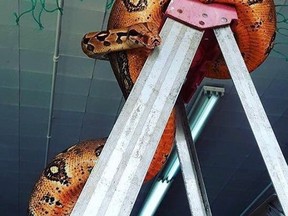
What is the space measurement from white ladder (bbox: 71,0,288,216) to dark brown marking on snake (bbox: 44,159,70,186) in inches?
43.2

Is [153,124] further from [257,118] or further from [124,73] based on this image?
[124,73]

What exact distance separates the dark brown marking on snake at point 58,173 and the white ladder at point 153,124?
1.10 m

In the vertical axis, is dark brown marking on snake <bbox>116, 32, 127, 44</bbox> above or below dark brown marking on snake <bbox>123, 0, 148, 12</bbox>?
below

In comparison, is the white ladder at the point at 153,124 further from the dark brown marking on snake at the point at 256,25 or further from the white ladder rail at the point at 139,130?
the dark brown marking on snake at the point at 256,25

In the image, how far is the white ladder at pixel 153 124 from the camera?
132 cm

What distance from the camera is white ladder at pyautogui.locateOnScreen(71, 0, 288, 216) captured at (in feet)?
4.33

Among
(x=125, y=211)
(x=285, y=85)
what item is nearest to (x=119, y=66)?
(x=125, y=211)

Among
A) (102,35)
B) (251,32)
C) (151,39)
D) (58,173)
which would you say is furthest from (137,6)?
(58,173)

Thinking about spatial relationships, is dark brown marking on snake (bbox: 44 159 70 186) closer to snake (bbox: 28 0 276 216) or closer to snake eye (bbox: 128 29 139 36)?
snake (bbox: 28 0 276 216)

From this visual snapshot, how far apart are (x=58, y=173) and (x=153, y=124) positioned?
3.89 ft

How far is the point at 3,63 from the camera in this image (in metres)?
4.20

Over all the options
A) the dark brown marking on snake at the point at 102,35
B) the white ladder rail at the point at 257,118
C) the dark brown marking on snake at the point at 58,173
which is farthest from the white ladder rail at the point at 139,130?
the dark brown marking on snake at the point at 58,173

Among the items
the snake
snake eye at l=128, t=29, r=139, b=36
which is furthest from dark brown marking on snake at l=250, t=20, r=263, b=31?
snake eye at l=128, t=29, r=139, b=36

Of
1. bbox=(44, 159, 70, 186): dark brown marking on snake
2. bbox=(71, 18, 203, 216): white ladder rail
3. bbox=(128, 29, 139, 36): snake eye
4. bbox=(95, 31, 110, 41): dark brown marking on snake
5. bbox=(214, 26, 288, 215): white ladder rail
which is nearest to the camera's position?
bbox=(71, 18, 203, 216): white ladder rail
